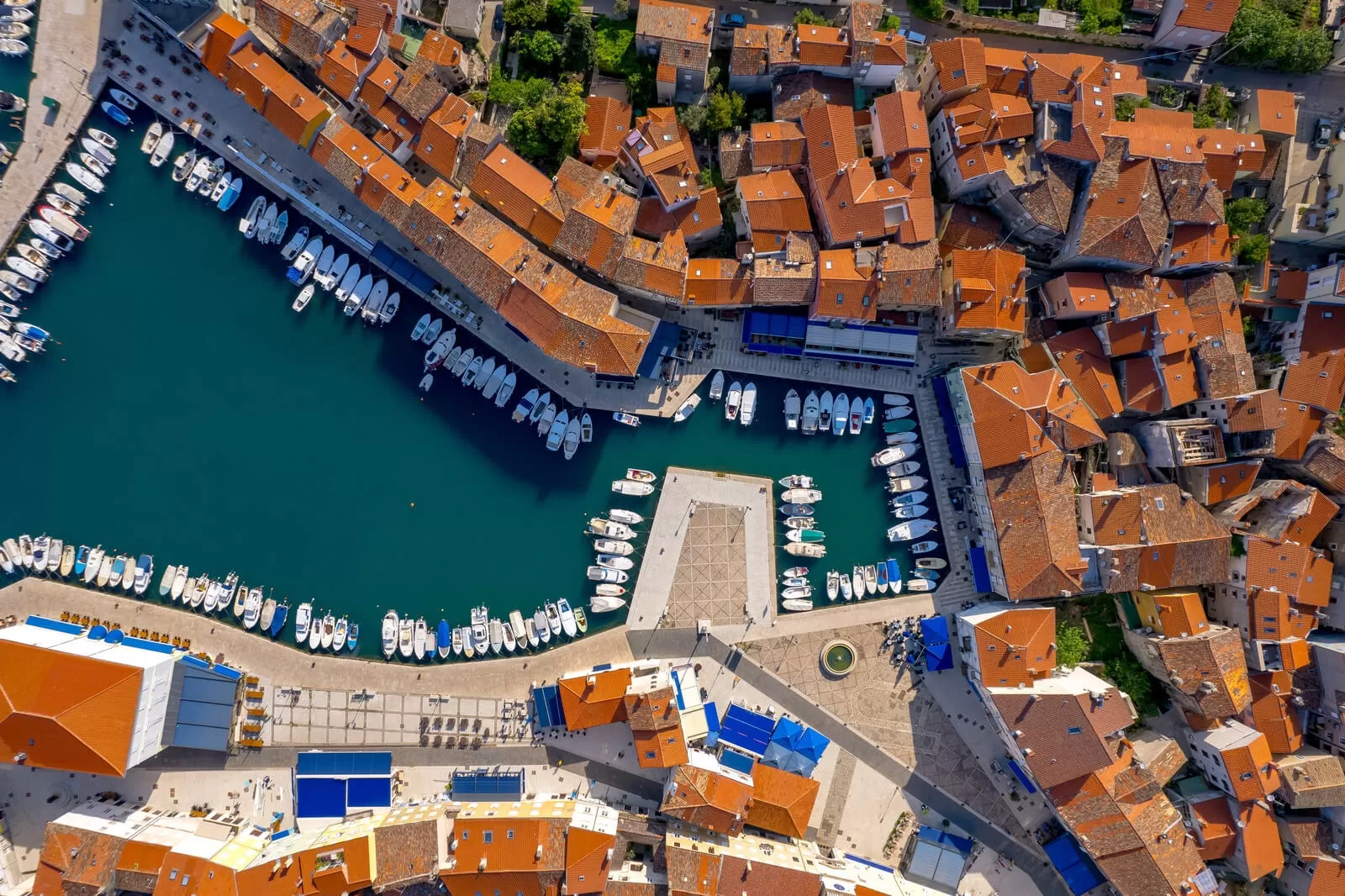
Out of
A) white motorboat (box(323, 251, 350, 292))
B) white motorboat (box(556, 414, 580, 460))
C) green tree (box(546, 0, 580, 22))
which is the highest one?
green tree (box(546, 0, 580, 22))

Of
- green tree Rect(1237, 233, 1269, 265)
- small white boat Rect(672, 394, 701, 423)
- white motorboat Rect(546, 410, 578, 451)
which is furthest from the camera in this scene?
small white boat Rect(672, 394, 701, 423)

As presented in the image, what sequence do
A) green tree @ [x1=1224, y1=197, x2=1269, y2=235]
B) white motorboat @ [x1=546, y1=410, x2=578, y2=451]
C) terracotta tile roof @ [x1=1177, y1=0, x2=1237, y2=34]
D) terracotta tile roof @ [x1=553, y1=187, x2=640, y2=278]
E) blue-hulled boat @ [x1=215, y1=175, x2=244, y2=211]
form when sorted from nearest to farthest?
terracotta tile roof @ [x1=1177, y1=0, x2=1237, y2=34] → terracotta tile roof @ [x1=553, y1=187, x2=640, y2=278] → green tree @ [x1=1224, y1=197, x2=1269, y2=235] → blue-hulled boat @ [x1=215, y1=175, x2=244, y2=211] → white motorboat @ [x1=546, y1=410, x2=578, y2=451]

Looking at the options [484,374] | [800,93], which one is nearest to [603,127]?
[800,93]

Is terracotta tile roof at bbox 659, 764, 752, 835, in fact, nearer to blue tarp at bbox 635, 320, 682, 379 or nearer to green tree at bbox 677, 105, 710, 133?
blue tarp at bbox 635, 320, 682, 379

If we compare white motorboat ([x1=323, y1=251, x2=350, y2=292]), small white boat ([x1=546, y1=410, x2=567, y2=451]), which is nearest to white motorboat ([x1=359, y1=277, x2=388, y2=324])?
white motorboat ([x1=323, y1=251, x2=350, y2=292])

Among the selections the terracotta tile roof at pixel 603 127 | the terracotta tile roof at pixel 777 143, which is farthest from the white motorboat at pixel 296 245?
the terracotta tile roof at pixel 777 143

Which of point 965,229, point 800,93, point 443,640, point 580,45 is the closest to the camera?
Answer: point 800,93

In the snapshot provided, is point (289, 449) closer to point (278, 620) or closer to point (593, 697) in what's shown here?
point (278, 620)
